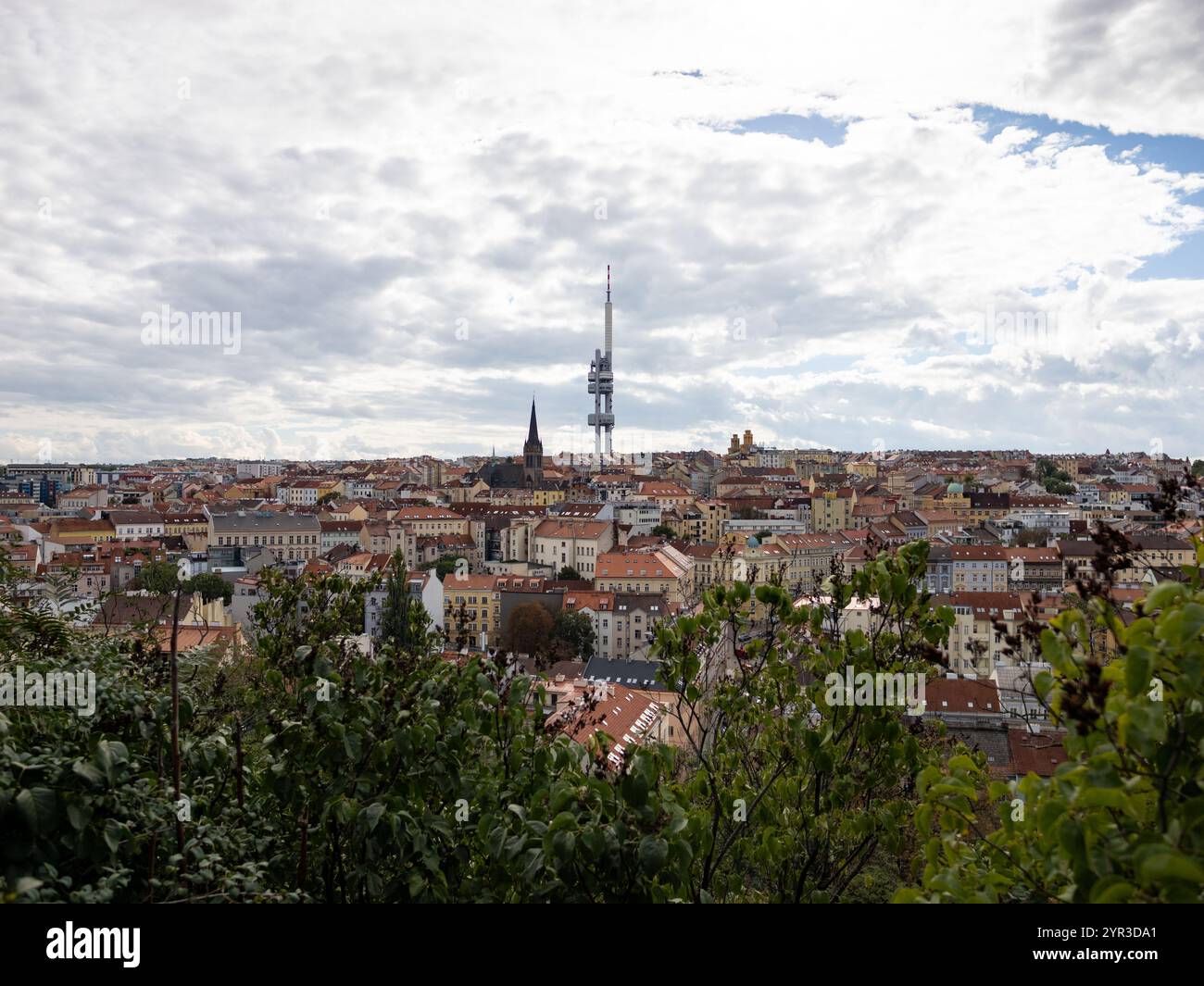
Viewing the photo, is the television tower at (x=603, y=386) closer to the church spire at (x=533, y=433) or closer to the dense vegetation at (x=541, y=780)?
the church spire at (x=533, y=433)

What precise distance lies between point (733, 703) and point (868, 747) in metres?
0.75

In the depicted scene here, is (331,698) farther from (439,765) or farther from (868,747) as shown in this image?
(868,747)

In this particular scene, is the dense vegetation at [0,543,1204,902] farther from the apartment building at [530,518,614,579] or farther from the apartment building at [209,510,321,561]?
the apartment building at [209,510,321,561]

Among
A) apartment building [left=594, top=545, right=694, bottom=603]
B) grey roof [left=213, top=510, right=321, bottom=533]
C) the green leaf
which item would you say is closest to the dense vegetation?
the green leaf

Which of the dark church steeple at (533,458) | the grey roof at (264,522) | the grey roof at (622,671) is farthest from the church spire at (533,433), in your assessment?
the grey roof at (622,671)

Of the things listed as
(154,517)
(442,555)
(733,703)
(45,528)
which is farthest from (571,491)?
(733,703)

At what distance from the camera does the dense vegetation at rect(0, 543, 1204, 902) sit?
6.86 ft

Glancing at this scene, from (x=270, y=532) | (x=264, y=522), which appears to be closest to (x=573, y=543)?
(x=270, y=532)

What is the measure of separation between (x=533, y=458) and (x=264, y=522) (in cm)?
5060

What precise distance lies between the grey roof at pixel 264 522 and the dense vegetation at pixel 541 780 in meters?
79.7

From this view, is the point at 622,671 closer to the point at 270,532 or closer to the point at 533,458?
the point at 270,532

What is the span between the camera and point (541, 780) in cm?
404

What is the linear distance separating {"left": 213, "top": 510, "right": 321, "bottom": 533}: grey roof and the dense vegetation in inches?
3136
